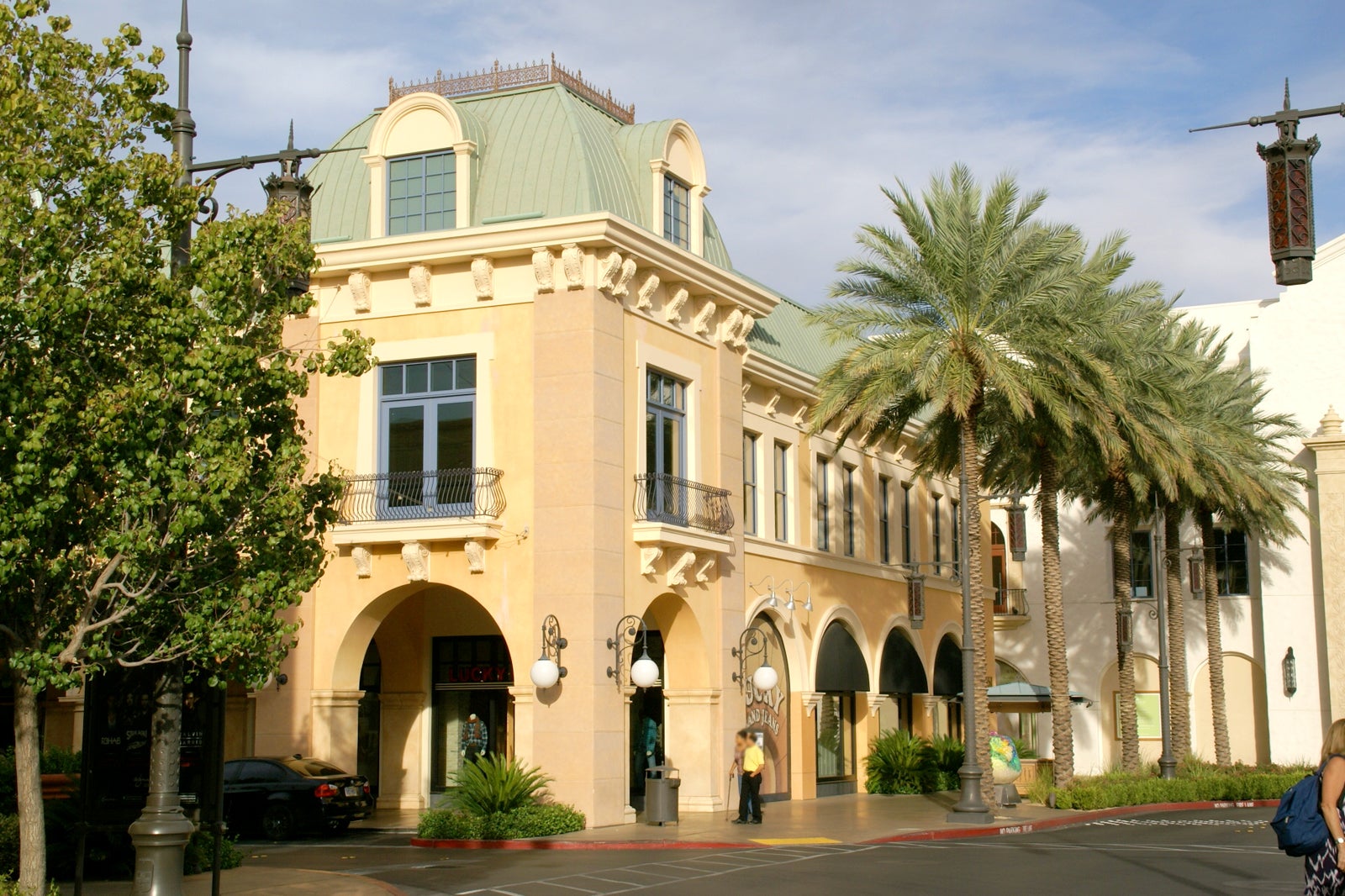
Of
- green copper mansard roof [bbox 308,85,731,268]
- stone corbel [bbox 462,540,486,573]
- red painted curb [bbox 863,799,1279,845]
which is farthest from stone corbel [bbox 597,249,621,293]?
red painted curb [bbox 863,799,1279,845]

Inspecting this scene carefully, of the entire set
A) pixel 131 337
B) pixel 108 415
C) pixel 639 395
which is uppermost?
pixel 639 395

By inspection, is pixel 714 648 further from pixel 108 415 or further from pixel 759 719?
pixel 108 415

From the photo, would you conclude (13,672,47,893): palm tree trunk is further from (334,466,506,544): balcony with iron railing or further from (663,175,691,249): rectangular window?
(663,175,691,249): rectangular window

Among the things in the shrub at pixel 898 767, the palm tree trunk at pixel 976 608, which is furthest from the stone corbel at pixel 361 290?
the shrub at pixel 898 767

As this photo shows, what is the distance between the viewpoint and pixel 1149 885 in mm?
15812

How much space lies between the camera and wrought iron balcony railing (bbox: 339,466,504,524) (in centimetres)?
2466

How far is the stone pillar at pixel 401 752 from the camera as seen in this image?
91.4 ft

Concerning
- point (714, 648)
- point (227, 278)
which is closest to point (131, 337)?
point (227, 278)

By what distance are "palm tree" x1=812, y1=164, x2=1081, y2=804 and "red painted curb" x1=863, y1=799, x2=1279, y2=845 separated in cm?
176

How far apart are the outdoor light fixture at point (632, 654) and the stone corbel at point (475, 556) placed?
2381 millimetres

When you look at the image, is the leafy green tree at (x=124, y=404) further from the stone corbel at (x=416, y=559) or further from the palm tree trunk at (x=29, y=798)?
the stone corbel at (x=416, y=559)

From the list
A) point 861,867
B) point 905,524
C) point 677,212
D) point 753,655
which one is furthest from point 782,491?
point 861,867

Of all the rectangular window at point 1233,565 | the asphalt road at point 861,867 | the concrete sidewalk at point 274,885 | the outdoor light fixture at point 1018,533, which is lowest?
the asphalt road at point 861,867

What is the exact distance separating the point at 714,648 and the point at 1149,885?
40.8 ft
